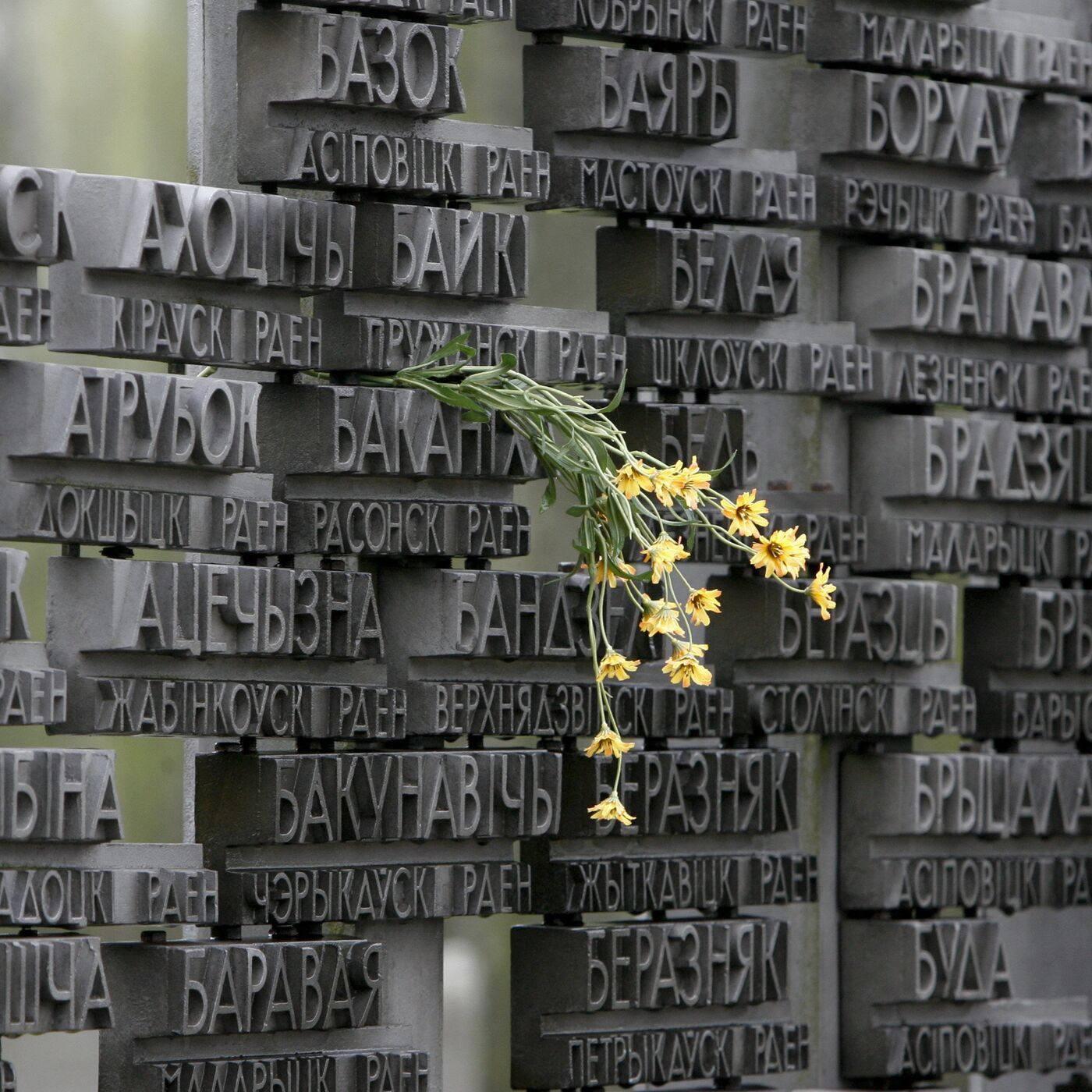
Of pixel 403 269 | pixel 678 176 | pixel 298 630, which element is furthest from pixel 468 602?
pixel 678 176

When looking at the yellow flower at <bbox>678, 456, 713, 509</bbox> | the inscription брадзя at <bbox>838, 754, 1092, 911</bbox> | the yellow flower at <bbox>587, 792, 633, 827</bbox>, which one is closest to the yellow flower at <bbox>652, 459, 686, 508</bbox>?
the yellow flower at <bbox>678, 456, 713, 509</bbox>

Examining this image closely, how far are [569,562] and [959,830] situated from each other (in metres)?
0.88

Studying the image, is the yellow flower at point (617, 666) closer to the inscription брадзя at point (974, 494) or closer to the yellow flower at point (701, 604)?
the yellow flower at point (701, 604)

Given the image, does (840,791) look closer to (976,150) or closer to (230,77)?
(976,150)

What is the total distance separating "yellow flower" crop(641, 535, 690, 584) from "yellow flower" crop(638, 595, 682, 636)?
39 mm

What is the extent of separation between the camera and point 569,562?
3.70 meters

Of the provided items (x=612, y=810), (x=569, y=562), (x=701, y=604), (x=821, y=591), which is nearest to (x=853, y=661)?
(x=569, y=562)

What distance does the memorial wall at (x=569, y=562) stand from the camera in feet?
10.5

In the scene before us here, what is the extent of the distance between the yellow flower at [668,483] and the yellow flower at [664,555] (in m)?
0.06

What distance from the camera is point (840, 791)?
402 cm

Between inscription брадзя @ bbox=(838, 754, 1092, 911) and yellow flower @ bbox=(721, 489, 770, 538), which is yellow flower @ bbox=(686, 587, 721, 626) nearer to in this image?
yellow flower @ bbox=(721, 489, 770, 538)

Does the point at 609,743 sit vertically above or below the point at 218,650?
below

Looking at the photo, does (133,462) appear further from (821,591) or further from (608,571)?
(821,591)

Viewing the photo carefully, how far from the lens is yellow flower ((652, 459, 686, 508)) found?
126 inches
